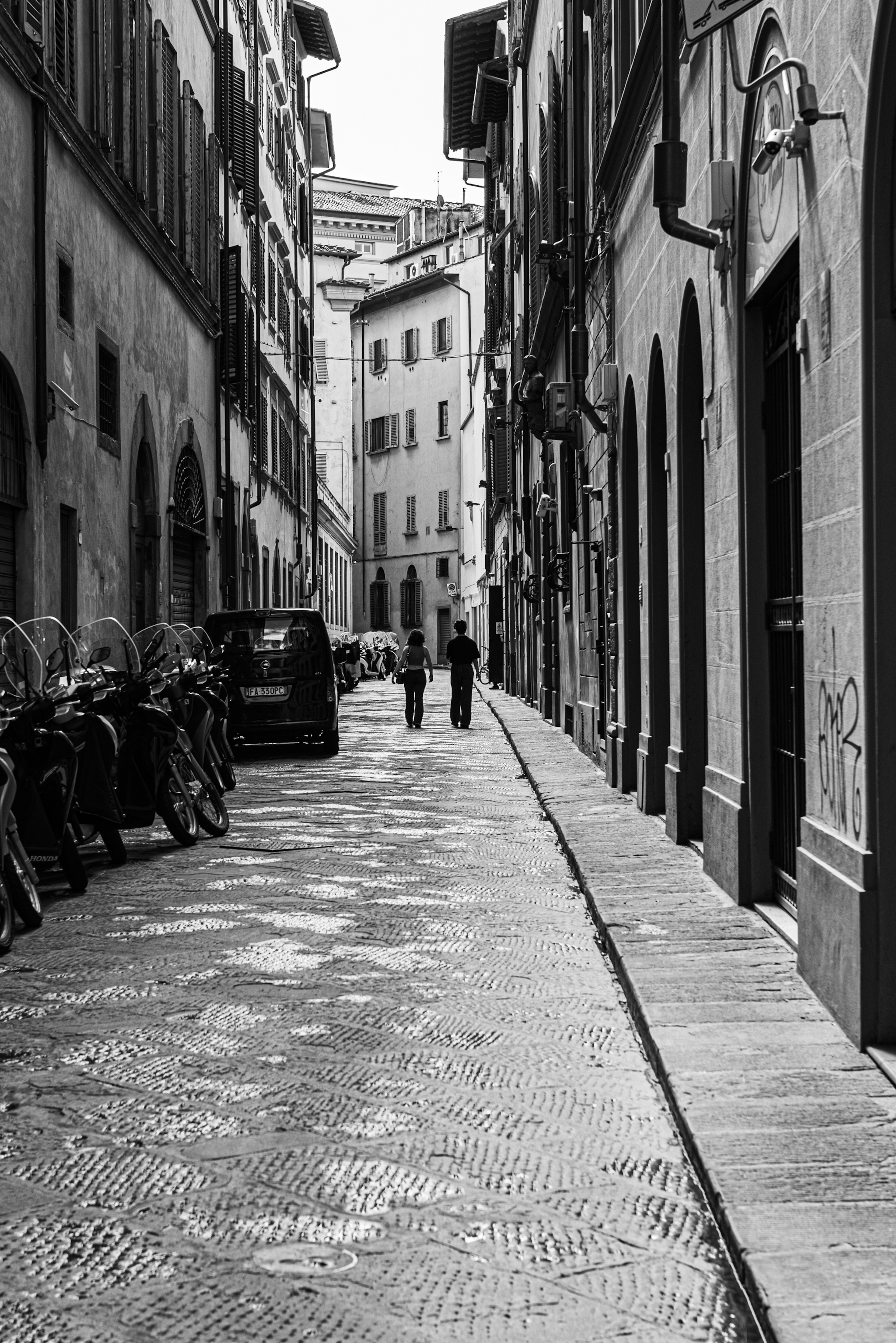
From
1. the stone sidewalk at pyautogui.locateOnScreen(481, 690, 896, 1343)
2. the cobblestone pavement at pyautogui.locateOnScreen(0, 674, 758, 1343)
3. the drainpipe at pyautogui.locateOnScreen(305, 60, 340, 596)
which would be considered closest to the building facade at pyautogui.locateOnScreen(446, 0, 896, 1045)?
the stone sidewalk at pyautogui.locateOnScreen(481, 690, 896, 1343)

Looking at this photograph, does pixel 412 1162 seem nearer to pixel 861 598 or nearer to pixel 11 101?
pixel 861 598

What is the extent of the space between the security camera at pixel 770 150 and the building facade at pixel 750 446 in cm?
2

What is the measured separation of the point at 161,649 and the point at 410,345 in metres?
56.1

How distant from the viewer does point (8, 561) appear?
43.9 ft

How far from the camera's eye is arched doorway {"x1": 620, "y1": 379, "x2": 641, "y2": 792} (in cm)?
1255

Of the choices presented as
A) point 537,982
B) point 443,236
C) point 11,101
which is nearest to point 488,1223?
point 537,982

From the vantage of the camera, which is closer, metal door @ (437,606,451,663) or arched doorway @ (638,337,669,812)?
arched doorway @ (638,337,669,812)

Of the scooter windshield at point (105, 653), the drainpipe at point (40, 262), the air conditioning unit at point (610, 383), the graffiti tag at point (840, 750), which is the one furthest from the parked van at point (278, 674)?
the graffiti tag at point (840, 750)

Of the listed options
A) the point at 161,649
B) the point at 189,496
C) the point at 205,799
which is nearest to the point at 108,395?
the point at 161,649

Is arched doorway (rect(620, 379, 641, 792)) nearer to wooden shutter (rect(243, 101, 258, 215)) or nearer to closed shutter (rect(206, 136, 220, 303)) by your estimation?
closed shutter (rect(206, 136, 220, 303))

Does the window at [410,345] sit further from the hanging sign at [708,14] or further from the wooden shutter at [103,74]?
the hanging sign at [708,14]

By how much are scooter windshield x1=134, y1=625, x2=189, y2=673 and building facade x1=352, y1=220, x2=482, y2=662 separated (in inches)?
1991

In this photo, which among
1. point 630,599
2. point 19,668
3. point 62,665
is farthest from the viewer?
point 630,599

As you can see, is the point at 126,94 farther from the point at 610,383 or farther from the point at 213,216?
the point at 610,383
